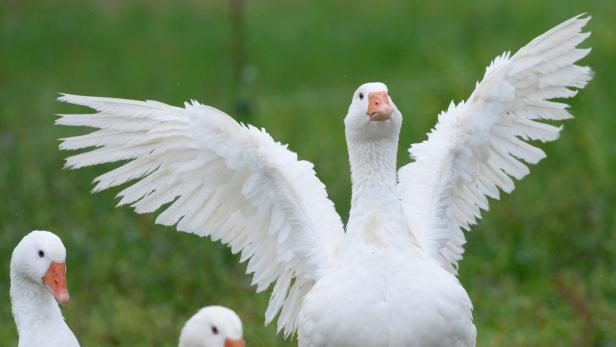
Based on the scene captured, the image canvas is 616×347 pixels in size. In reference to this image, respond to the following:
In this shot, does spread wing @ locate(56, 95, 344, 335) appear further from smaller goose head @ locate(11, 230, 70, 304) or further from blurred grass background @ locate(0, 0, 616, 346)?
blurred grass background @ locate(0, 0, 616, 346)

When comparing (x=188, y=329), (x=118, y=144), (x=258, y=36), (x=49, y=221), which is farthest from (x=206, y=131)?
(x=258, y=36)

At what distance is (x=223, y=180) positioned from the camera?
22.6 ft

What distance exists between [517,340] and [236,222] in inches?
105

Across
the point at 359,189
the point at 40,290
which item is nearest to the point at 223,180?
the point at 359,189

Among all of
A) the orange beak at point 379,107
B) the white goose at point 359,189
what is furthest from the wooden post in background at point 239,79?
the orange beak at point 379,107

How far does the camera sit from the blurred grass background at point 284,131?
9.54 meters

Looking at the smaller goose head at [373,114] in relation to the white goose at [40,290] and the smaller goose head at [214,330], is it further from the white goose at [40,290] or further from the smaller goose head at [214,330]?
the white goose at [40,290]

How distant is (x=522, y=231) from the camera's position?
34.9ft

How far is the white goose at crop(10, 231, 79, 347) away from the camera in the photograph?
6.65m

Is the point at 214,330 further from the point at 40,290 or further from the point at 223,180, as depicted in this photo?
the point at 40,290

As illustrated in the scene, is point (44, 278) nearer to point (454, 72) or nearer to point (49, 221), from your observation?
point (49, 221)

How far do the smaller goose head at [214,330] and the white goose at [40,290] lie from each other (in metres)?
0.77

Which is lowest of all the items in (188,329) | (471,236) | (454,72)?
(188,329)

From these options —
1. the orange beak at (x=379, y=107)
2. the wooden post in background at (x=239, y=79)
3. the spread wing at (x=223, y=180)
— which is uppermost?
the wooden post in background at (x=239, y=79)
